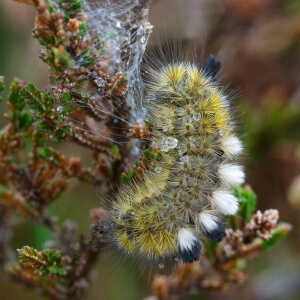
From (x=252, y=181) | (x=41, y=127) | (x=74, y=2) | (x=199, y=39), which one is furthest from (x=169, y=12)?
(x=41, y=127)

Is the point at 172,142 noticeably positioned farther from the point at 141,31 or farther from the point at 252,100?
the point at 252,100

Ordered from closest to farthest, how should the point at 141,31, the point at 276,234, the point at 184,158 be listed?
the point at 184,158 → the point at 141,31 → the point at 276,234

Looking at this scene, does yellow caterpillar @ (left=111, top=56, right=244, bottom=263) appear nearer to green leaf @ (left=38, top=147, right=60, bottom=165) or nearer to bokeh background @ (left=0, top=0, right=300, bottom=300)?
green leaf @ (left=38, top=147, right=60, bottom=165)

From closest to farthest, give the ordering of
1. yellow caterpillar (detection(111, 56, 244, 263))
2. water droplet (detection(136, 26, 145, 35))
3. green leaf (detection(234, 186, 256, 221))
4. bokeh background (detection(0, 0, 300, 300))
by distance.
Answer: yellow caterpillar (detection(111, 56, 244, 263)), water droplet (detection(136, 26, 145, 35)), green leaf (detection(234, 186, 256, 221)), bokeh background (detection(0, 0, 300, 300))

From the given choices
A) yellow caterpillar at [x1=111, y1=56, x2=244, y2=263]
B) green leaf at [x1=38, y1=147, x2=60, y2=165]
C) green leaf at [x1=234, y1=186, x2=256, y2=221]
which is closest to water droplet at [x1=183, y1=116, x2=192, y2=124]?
yellow caterpillar at [x1=111, y1=56, x2=244, y2=263]

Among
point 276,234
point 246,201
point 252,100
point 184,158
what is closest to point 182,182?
point 184,158

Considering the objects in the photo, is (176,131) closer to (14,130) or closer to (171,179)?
(171,179)
